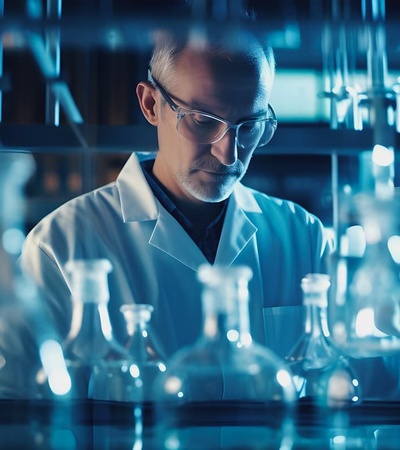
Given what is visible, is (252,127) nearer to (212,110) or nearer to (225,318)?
(212,110)

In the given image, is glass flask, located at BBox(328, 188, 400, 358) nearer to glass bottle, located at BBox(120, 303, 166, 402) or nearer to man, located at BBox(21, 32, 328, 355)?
man, located at BBox(21, 32, 328, 355)

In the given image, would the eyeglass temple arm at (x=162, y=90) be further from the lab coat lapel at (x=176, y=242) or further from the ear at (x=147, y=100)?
the lab coat lapel at (x=176, y=242)

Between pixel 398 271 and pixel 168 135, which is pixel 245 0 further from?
pixel 398 271

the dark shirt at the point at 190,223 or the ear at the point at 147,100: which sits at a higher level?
the ear at the point at 147,100

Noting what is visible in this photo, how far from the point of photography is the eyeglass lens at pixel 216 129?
90 centimetres

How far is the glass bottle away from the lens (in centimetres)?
81

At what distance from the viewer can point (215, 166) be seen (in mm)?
923

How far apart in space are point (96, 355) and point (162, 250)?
258 mm

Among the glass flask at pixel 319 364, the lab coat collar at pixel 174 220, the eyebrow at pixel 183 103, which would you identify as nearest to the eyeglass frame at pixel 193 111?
the eyebrow at pixel 183 103

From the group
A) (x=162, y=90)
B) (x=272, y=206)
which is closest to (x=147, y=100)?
(x=162, y=90)

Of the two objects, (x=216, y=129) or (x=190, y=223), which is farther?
(x=190, y=223)

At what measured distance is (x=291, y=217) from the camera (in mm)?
1062

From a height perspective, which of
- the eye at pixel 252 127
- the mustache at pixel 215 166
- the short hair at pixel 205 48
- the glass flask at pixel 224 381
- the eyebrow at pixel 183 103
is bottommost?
the glass flask at pixel 224 381

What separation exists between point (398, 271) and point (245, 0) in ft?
1.42
